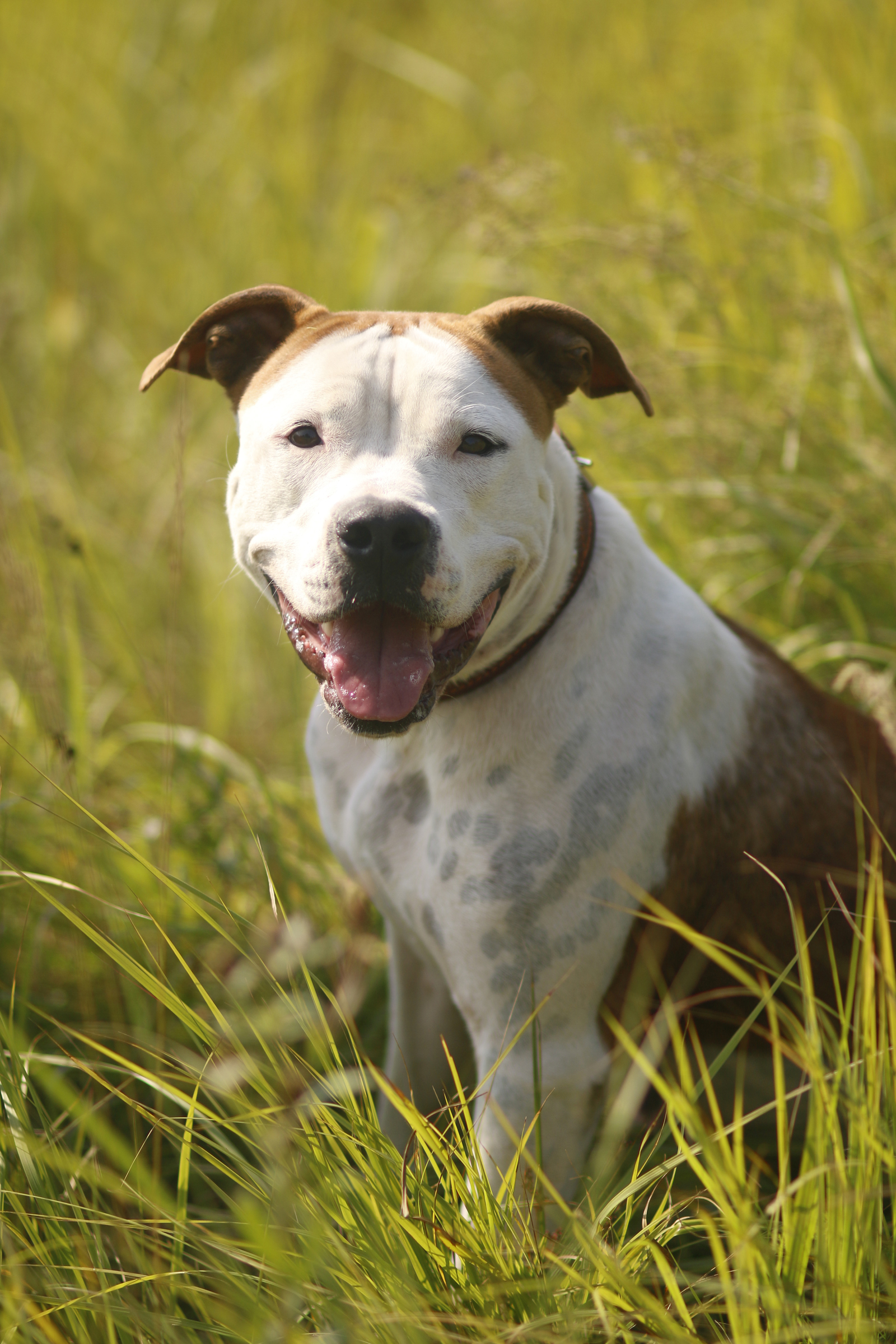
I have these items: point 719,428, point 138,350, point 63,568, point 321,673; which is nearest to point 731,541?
point 719,428

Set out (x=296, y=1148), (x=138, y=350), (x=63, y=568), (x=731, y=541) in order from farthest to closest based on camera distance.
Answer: (x=138, y=350), (x=63, y=568), (x=731, y=541), (x=296, y=1148)

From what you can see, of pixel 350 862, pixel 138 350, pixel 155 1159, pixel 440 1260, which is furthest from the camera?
pixel 138 350

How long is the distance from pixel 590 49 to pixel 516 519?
17.2 ft

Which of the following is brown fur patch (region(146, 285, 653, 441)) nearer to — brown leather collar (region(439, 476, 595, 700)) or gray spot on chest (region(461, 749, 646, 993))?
brown leather collar (region(439, 476, 595, 700))

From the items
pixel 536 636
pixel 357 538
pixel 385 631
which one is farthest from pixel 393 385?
pixel 536 636

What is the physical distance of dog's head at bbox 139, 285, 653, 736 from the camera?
6.47ft

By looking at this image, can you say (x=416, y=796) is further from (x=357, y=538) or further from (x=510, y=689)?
(x=357, y=538)

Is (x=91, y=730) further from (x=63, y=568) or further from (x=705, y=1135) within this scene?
(x=705, y=1135)

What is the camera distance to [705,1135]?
5.00 feet

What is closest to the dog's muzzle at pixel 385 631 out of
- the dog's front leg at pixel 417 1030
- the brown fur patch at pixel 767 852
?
the brown fur patch at pixel 767 852

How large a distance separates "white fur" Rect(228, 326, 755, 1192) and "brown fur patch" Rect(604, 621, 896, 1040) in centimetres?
7

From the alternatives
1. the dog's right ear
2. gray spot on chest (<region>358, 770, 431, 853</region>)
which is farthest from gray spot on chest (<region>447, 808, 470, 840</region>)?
the dog's right ear

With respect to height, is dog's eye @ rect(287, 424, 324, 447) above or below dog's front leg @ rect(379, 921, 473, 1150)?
above

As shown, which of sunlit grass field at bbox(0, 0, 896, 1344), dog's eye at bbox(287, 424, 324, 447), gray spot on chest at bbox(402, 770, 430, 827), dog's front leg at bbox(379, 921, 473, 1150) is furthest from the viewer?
dog's front leg at bbox(379, 921, 473, 1150)
